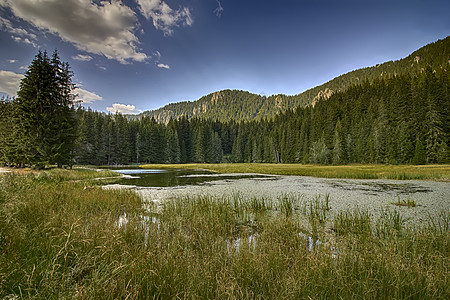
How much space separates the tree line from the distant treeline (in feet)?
0.70

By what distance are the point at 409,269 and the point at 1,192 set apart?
413 inches

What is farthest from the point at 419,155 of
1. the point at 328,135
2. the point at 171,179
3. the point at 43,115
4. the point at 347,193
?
the point at 43,115

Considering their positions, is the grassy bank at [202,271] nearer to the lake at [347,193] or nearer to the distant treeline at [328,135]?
the lake at [347,193]

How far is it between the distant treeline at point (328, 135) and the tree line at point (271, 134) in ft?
0.70

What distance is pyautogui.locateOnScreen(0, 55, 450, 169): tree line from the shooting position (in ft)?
73.4

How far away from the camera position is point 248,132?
107312 millimetres

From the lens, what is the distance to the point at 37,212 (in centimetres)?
568

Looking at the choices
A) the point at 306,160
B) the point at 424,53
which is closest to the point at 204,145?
the point at 306,160

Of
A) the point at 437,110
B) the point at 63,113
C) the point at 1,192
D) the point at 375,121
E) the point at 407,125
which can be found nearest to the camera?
the point at 1,192

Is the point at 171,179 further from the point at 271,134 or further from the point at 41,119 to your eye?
the point at 271,134

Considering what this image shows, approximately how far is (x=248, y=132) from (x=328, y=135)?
47.9 meters

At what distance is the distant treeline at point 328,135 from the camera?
142ft

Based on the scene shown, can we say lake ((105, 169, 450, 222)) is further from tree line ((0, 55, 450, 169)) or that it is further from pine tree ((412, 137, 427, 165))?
pine tree ((412, 137, 427, 165))

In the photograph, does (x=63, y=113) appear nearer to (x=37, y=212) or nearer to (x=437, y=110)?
(x=37, y=212)
